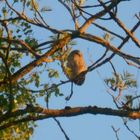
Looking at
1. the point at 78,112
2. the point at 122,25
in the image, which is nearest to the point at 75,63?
the point at 122,25

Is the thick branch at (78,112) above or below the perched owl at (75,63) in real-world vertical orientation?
below

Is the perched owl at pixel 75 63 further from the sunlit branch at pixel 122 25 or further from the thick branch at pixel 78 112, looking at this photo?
the thick branch at pixel 78 112

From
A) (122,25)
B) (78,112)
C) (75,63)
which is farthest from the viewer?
(75,63)

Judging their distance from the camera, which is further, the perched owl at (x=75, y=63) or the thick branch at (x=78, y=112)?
the perched owl at (x=75, y=63)

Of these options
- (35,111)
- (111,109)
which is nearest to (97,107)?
(111,109)

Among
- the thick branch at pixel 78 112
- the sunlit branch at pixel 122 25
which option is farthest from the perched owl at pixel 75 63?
the thick branch at pixel 78 112

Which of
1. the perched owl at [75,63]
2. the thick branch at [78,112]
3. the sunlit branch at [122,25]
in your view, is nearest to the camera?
the thick branch at [78,112]

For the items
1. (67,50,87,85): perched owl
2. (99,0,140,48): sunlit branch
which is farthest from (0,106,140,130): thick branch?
(67,50,87,85): perched owl

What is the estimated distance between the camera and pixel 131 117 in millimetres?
4828

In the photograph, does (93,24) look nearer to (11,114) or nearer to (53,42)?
(53,42)

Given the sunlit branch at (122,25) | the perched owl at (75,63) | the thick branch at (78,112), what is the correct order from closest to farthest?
1. the thick branch at (78,112)
2. the sunlit branch at (122,25)
3. the perched owl at (75,63)

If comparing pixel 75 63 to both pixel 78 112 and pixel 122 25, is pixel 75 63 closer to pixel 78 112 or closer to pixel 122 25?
pixel 122 25

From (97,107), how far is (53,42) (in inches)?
60.2

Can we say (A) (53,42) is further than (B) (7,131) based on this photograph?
No
